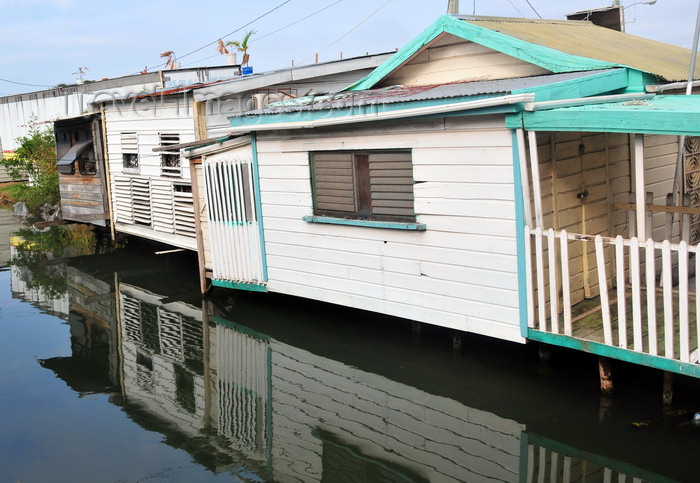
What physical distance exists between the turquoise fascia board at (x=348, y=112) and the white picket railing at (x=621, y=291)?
48.2 inches

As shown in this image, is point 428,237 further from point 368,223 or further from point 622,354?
point 622,354

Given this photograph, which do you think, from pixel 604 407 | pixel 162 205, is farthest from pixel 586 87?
pixel 162 205

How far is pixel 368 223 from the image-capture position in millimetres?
8227

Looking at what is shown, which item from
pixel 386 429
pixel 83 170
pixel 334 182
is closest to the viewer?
pixel 386 429

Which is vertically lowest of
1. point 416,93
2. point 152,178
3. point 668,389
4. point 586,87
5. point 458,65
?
point 668,389

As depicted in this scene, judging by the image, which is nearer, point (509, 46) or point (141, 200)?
point (509, 46)

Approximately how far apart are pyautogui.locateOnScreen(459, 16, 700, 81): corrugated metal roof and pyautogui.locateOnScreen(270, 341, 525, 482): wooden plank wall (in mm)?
4329

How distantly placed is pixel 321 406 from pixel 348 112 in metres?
3.27

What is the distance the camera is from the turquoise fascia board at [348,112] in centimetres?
664

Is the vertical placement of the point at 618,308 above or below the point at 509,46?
below

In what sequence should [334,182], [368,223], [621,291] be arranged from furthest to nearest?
1. [334,182]
2. [368,223]
3. [621,291]

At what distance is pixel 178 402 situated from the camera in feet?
25.6

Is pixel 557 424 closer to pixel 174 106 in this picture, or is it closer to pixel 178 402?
pixel 178 402

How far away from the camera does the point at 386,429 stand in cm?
666
